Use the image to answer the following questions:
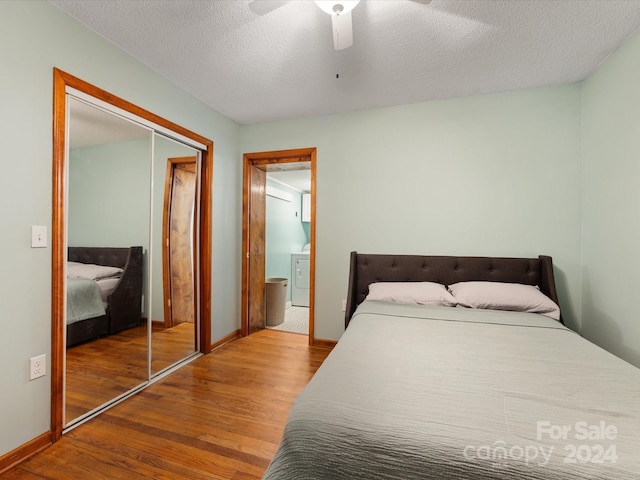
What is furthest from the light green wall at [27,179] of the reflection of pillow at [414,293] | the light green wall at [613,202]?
the light green wall at [613,202]

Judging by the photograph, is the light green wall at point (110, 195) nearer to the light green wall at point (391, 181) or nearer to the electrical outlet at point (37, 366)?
the light green wall at point (391, 181)

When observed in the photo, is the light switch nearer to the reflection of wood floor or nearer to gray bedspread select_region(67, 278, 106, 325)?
gray bedspread select_region(67, 278, 106, 325)

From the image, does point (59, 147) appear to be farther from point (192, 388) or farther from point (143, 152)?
point (192, 388)

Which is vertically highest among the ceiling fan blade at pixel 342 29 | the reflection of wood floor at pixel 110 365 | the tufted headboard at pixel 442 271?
the ceiling fan blade at pixel 342 29

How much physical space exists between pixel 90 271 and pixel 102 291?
0.19 metres

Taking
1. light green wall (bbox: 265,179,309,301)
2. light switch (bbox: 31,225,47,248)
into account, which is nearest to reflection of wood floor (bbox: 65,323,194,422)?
light switch (bbox: 31,225,47,248)

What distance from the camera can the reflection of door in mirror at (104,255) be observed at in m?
1.81

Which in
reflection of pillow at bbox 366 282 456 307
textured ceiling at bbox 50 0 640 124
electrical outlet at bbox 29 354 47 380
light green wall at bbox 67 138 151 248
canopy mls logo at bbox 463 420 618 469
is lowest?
electrical outlet at bbox 29 354 47 380

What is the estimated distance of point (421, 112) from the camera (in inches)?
111

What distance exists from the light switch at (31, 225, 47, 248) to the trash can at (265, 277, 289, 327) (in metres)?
2.57

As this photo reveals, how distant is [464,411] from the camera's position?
913 mm

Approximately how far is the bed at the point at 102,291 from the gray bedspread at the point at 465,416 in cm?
170

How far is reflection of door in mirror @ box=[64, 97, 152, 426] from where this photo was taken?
5.95 ft

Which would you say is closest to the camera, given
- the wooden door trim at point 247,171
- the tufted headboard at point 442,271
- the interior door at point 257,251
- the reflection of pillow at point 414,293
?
the reflection of pillow at point 414,293
